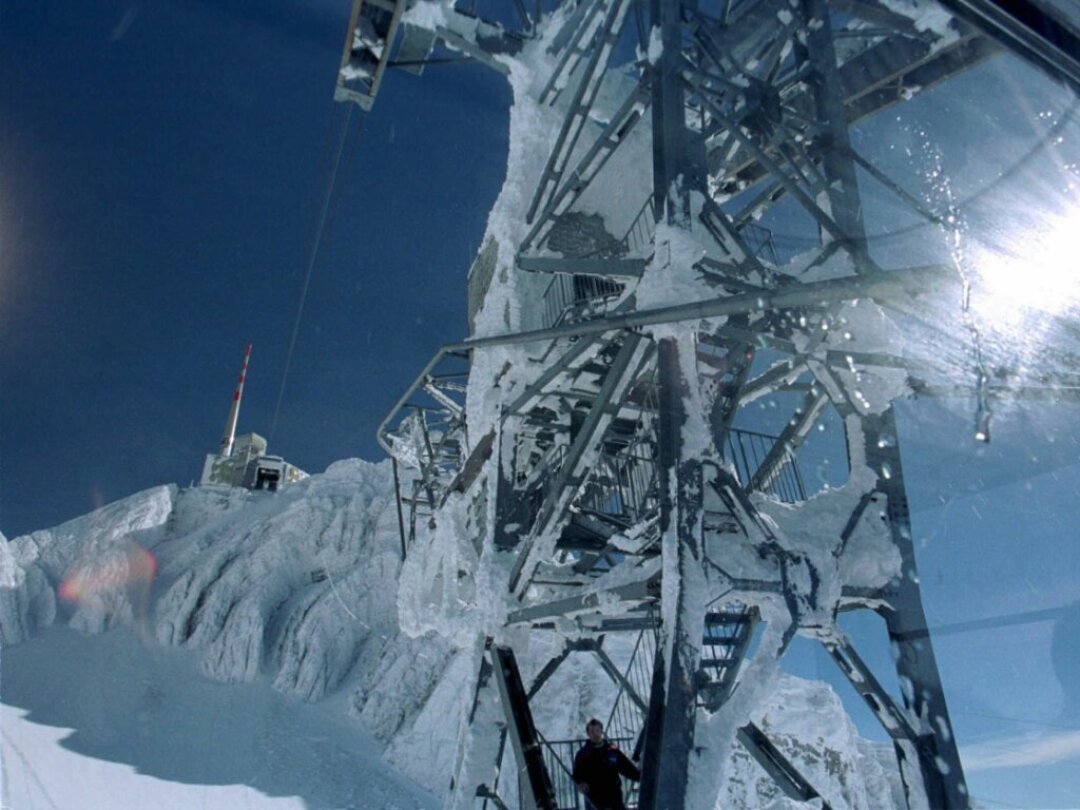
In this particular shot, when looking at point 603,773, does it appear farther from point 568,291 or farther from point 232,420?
point 232,420

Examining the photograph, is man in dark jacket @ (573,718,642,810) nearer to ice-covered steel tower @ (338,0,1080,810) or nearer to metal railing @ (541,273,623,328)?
ice-covered steel tower @ (338,0,1080,810)

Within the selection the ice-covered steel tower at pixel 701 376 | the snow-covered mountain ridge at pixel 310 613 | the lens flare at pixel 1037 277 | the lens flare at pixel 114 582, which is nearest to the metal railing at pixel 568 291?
the ice-covered steel tower at pixel 701 376

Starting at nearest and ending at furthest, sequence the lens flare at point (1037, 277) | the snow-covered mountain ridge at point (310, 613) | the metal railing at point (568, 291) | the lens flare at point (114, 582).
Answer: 1. the lens flare at point (1037, 277)
2. the metal railing at point (568, 291)
3. the snow-covered mountain ridge at point (310, 613)
4. the lens flare at point (114, 582)

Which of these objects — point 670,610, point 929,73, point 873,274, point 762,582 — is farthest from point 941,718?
point 929,73

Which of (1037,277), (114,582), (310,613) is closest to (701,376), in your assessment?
(1037,277)

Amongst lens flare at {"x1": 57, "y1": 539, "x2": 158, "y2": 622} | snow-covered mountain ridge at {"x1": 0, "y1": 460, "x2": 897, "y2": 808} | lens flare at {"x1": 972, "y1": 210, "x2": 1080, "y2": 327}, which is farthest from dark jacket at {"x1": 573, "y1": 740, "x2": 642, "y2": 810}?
lens flare at {"x1": 57, "y1": 539, "x2": 158, "y2": 622}

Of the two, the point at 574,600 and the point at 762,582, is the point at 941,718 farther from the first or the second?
the point at 574,600

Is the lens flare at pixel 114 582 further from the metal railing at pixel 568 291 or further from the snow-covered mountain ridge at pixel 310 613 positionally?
the metal railing at pixel 568 291
